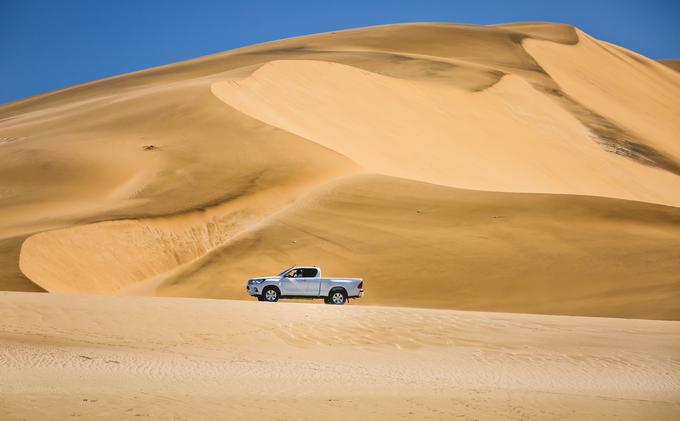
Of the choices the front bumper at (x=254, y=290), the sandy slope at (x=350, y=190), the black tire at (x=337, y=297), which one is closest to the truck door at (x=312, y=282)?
the black tire at (x=337, y=297)

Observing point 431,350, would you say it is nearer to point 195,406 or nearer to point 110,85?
point 195,406

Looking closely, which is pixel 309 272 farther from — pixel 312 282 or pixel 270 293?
pixel 270 293

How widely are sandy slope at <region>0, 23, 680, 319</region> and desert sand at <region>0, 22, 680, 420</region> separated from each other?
114 millimetres

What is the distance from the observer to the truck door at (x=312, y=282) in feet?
65.3

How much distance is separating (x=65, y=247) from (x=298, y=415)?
16436mm

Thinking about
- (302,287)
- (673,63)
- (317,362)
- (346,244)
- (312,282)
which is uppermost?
(673,63)

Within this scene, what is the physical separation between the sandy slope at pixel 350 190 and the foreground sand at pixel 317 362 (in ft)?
19.2

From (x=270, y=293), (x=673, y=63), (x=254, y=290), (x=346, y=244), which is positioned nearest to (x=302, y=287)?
(x=270, y=293)

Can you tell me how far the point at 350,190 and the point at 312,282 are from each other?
8.51 meters

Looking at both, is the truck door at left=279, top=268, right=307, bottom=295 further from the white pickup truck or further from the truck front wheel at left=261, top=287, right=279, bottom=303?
the truck front wheel at left=261, top=287, right=279, bottom=303

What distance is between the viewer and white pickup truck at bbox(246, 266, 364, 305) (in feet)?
64.8

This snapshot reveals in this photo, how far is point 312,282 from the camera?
1991cm

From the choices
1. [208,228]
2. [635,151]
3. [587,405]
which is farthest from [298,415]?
[635,151]

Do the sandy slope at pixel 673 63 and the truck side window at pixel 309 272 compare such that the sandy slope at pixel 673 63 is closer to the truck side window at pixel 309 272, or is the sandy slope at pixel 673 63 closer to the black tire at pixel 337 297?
the truck side window at pixel 309 272
